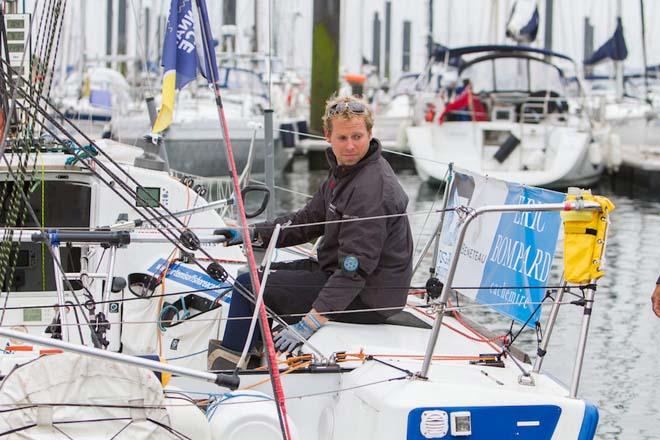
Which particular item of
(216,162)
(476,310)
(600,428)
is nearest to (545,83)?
(216,162)

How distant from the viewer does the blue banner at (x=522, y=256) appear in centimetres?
451

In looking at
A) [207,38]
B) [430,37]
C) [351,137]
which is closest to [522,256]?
[351,137]

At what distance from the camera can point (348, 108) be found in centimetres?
443

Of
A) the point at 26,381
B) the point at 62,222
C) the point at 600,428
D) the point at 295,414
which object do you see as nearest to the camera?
the point at 26,381

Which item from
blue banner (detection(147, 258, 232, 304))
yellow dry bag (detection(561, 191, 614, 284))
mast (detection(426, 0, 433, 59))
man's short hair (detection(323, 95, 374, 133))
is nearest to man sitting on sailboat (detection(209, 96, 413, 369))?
man's short hair (detection(323, 95, 374, 133))

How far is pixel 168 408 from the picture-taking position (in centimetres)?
354

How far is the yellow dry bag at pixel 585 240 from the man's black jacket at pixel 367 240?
76 cm

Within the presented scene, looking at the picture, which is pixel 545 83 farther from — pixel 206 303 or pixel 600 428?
pixel 206 303

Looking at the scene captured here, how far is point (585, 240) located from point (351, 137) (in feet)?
3.45

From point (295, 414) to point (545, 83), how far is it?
1869 cm

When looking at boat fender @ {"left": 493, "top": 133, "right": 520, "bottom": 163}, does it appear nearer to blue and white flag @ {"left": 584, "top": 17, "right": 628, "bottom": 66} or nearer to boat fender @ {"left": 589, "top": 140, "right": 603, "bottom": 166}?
boat fender @ {"left": 589, "top": 140, "right": 603, "bottom": 166}

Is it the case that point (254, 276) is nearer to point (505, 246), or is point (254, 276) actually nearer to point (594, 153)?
point (505, 246)

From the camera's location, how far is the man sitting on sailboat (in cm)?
434

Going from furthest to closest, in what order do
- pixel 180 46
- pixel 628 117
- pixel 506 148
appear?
pixel 628 117, pixel 506 148, pixel 180 46
